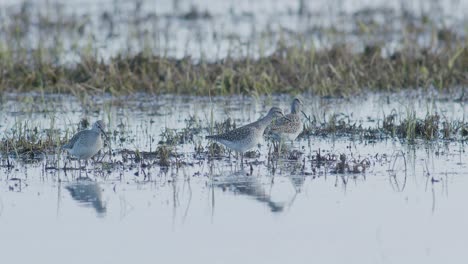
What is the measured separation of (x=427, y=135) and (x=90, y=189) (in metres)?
4.22

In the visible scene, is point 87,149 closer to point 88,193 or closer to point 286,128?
point 88,193

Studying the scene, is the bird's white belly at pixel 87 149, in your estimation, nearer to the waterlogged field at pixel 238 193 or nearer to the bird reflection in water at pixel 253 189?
the waterlogged field at pixel 238 193

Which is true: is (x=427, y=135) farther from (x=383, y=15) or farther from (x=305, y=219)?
(x=383, y=15)

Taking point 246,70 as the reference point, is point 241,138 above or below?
below

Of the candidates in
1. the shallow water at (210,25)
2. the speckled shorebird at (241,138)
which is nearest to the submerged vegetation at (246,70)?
the shallow water at (210,25)

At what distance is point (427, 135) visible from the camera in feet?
40.6

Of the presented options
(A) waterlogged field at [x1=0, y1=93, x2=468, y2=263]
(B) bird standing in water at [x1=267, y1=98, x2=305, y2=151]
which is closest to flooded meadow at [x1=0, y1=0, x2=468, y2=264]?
(A) waterlogged field at [x1=0, y1=93, x2=468, y2=263]

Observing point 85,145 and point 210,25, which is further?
point 210,25

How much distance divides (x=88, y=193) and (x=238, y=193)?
1355 mm

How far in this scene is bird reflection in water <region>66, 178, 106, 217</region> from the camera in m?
9.36

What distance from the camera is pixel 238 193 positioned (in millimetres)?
9836

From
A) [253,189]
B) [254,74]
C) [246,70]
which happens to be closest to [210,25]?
[254,74]

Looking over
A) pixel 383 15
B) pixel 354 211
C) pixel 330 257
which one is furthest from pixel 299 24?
pixel 330 257

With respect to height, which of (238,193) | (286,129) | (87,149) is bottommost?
(238,193)
